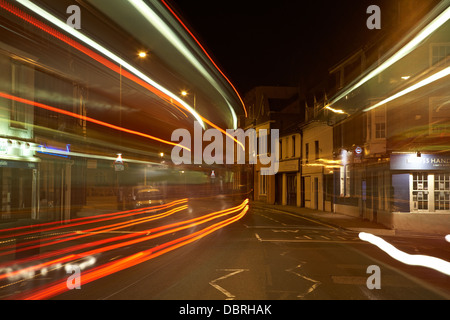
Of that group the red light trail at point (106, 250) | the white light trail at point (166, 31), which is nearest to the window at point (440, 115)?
the red light trail at point (106, 250)

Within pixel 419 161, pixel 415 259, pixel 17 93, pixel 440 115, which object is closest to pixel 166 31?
pixel 415 259

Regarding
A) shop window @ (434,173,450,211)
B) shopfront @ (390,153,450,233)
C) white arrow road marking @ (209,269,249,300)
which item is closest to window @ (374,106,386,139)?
shopfront @ (390,153,450,233)

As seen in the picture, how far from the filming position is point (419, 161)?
20047mm

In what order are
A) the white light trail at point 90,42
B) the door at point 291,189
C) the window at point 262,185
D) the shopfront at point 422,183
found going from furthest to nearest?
the window at point 262,185 → the door at point 291,189 → the shopfront at point 422,183 → the white light trail at point 90,42

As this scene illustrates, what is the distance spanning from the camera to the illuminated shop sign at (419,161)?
19594 millimetres

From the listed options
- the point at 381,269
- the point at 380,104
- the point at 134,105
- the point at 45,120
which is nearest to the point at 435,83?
the point at 380,104

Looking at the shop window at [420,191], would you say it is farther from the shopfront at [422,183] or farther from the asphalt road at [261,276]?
the asphalt road at [261,276]

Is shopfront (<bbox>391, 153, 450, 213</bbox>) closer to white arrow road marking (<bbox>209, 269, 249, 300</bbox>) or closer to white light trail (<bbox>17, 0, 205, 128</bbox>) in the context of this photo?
white light trail (<bbox>17, 0, 205, 128</bbox>)

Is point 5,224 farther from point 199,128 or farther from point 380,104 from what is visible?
point 380,104

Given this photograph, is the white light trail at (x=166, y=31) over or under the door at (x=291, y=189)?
over

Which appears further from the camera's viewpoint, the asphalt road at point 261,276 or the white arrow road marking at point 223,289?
the asphalt road at point 261,276

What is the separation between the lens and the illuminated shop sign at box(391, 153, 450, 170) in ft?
64.3

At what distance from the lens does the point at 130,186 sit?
28.5 metres

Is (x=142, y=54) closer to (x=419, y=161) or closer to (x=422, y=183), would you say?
(x=419, y=161)
